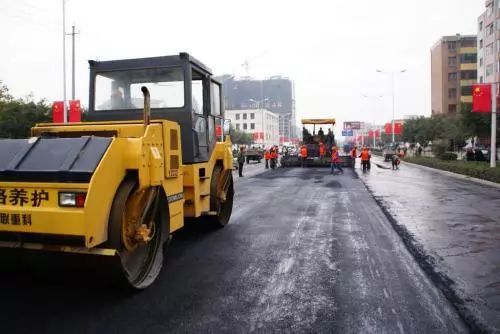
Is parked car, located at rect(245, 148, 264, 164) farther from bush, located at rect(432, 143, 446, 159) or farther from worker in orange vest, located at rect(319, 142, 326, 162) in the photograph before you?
bush, located at rect(432, 143, 446, 159)

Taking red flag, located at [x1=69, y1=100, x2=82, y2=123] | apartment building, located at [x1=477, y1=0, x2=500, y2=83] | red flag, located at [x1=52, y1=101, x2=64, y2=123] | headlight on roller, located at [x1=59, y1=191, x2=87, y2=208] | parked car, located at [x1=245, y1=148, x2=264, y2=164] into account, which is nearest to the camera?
headlight on roller, located at [x1=59, y1=191, x2=87, y2=208]

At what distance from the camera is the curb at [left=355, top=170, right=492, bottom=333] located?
4.19 meters

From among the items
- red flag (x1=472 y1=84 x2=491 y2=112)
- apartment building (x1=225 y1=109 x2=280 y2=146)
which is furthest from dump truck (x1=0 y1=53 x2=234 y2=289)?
apartment building (x1=225 y1=109 x2=280 y2=146)

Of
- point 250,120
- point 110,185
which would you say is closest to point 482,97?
point 110,185

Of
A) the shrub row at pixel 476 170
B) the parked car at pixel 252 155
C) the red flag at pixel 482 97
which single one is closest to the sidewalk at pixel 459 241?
the shrub row at pixel 476 170

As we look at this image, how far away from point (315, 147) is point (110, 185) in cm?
2897

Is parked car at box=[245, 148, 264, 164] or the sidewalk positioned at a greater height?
parked car at box=[245, 148, 264, 164]

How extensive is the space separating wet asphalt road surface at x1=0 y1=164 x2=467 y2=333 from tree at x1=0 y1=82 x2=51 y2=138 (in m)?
26.0

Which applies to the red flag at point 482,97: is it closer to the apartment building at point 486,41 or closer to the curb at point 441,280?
the curb at point 441,280

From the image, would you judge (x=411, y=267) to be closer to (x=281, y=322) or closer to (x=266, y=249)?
(x=266, y=249)

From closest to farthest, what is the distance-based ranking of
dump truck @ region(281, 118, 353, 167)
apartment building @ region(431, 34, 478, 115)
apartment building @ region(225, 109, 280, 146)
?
dump truck @ region(281, 118, 353, 167) < apartment building @ region(431, 34, 478, 115) < apartment building @ region(225, 109, 280, 146)

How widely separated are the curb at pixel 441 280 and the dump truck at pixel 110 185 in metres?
3.03

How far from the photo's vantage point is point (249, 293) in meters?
4.99

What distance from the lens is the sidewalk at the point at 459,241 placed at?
4.83 meters
